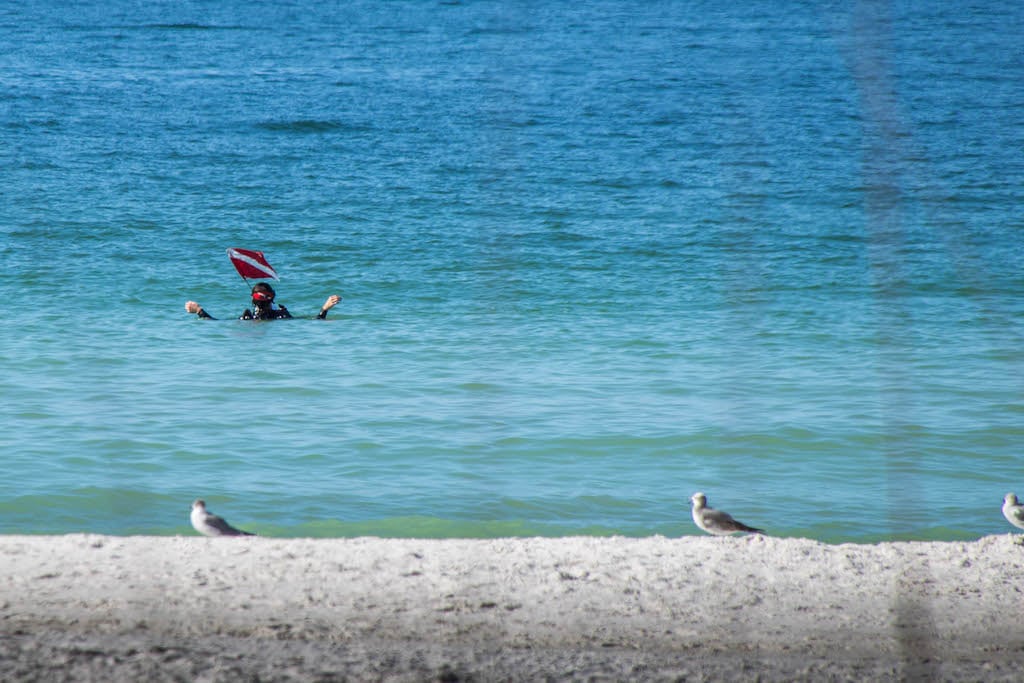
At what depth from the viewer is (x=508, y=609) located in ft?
20.4

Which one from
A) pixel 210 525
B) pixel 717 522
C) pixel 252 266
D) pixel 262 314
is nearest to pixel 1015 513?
pixel 717 522

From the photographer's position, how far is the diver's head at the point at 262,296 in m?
18.4

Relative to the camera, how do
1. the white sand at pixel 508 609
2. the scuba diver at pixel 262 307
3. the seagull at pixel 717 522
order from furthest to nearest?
the scuba diver at pixel 262 307 < the seagull at pixel 717 522 < the white sand at pixel 508 609

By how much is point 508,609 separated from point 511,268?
16.5 meters

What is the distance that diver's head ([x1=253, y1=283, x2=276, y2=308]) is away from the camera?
18359 millimetres

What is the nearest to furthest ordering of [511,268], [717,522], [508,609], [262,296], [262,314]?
[508,609] → [717,522] → [262,314] → [262,296] → [511,268]

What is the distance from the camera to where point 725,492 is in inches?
390

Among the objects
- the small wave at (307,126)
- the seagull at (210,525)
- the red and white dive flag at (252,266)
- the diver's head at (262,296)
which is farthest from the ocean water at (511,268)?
the red and white dive flag at (252,266)

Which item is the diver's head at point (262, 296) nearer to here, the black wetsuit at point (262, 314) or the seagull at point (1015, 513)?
the black wetsuit at point (262, 314)

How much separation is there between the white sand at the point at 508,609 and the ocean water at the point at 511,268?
1114mm

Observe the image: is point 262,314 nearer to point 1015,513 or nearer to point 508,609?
point 1015,513

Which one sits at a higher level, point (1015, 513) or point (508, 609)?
point (1015, 513)

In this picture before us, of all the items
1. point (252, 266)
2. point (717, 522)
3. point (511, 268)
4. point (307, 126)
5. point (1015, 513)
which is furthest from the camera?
point (307, 126)

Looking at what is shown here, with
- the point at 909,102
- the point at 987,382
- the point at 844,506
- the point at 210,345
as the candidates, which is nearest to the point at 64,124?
the point at 210,345
